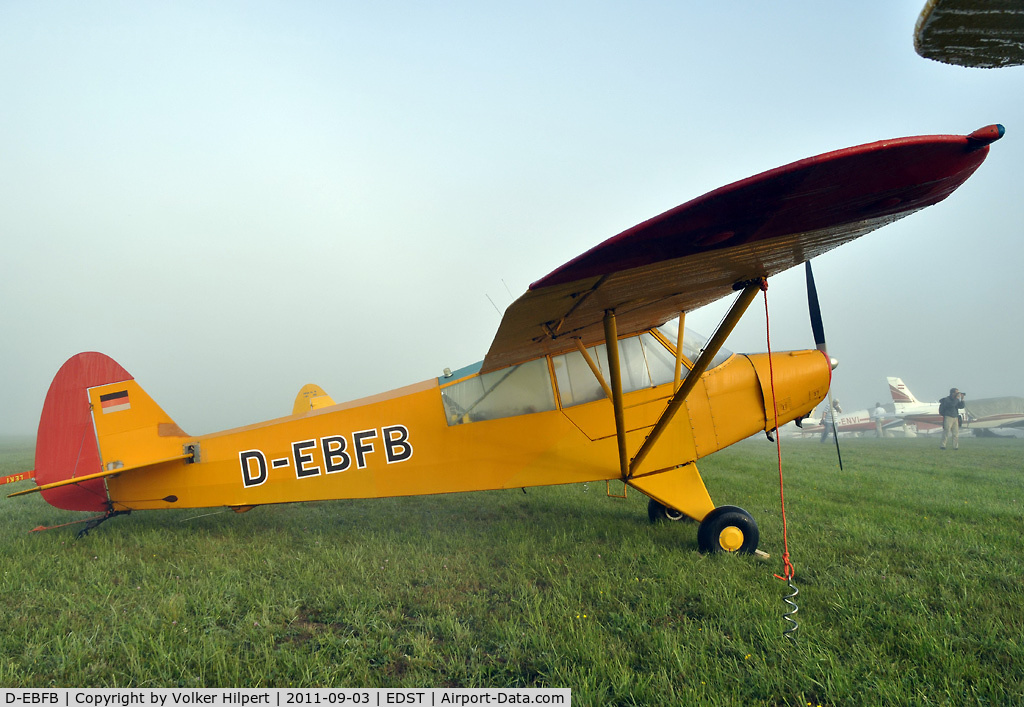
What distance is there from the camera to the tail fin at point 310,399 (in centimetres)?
1012

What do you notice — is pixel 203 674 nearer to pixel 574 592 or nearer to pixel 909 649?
pixel 574 592

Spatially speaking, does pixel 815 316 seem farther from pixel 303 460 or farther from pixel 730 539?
pixel 303 460

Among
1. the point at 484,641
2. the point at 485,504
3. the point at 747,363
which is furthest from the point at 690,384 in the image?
the point at 485,504

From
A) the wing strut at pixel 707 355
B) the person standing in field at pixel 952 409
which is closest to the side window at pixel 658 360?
the wing strut at pixel 707 355

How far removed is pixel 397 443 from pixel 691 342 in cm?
330

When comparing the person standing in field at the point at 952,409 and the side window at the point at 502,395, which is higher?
the side window at the point at 502,395

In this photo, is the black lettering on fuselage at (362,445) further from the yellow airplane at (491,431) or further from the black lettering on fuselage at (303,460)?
the black lettering on fuselage at (303,460)

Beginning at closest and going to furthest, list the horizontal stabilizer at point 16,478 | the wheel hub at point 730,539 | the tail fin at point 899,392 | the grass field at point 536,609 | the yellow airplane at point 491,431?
1. the grass field at point 536,609
2. the wheel hub at point 730,539
3. the horizontal stabilizer at point 16,478
4. the yellow airplane at point 491,431
5. the tail fin at point 899,392

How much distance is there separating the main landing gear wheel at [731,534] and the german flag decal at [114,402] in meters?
6.27

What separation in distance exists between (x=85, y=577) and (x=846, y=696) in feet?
17.4

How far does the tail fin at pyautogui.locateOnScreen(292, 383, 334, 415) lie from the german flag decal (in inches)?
201

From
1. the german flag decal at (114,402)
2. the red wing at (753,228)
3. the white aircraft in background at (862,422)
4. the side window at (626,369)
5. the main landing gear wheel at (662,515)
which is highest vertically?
the red wing at (753,228)

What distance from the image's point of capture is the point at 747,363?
463 cm

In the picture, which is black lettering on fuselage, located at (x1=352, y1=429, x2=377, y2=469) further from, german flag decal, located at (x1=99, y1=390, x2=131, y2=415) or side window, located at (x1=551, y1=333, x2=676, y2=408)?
german flag decal, located at (x1=99, y1=390, x2=131, y2=415)
